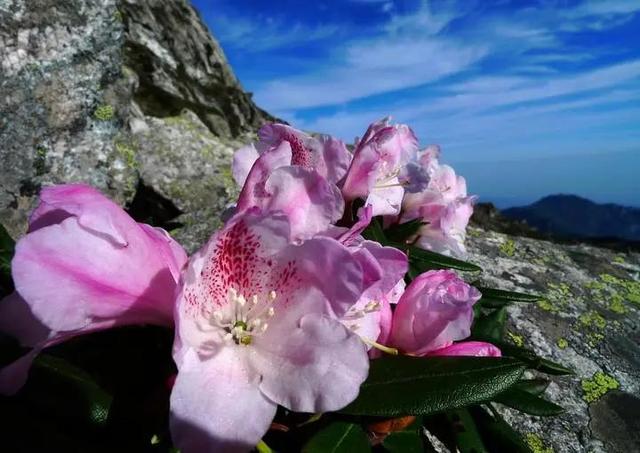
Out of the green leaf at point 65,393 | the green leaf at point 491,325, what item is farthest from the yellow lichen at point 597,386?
the green leaf at point 65,393

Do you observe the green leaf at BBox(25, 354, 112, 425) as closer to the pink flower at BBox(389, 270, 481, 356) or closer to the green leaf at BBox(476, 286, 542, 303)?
the pink flower at BBox(389, 270, 481, 356)

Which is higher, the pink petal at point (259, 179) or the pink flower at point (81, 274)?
the pink petal at point (259, 179)

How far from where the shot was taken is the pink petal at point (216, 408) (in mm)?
698

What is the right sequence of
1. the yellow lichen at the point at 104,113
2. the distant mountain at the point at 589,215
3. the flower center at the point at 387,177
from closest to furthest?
the flower center at the point at 387,177 < the yellow lichen at the point at 104,113 < the distant mountain at the point at 589,215

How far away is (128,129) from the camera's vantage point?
303cm

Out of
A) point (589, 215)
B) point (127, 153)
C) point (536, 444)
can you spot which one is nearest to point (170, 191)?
point (127, 153)

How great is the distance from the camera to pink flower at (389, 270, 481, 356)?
1.01 meters

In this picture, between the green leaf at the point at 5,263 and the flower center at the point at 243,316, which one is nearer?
the flower center at the point at 243,316

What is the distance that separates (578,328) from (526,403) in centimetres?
124

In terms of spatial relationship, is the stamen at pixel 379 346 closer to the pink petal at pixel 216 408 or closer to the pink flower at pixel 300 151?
the pink petal at pixel 216 408

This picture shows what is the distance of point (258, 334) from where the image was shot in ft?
2.82

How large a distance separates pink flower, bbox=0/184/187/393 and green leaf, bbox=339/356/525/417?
359 millimetres

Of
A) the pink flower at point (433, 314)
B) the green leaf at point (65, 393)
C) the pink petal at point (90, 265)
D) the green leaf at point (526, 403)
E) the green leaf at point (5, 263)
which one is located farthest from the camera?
the green leaf at point (526, 403)

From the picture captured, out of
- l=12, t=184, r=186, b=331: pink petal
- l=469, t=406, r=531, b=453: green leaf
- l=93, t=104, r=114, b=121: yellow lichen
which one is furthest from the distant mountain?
l=12, t=184, r=186, b=331: pink petal
